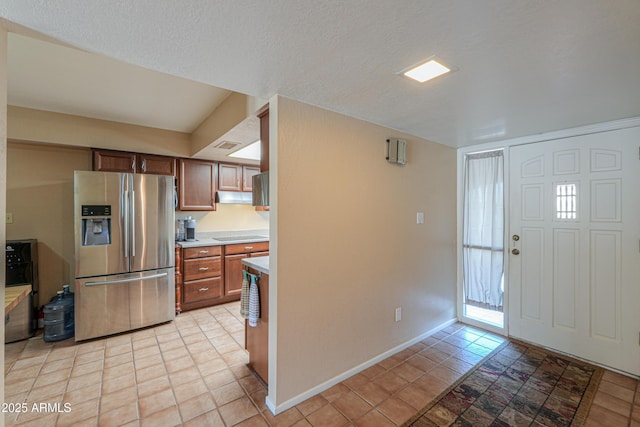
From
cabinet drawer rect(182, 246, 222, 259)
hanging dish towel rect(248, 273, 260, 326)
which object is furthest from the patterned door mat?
cabinet drawer rect(182, 246, 222, 259)

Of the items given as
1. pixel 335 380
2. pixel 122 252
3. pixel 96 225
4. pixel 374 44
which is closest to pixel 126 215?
pixel 96 225

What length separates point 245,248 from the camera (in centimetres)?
417

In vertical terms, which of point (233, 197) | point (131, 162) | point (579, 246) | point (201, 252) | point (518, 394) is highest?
point (131, 162)

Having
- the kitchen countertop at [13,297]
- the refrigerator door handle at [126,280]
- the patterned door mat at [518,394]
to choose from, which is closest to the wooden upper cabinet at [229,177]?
the refrigerator door handle at [126,280]

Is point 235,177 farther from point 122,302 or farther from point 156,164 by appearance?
point 122,302

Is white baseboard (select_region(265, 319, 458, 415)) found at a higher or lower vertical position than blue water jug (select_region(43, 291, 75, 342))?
lower

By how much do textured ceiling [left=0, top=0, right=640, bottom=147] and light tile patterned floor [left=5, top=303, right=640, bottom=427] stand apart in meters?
2.23

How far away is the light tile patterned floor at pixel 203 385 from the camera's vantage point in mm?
1819

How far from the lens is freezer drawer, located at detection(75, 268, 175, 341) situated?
9.43 ft

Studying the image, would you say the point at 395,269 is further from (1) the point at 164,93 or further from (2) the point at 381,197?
(1) the point at 164,93

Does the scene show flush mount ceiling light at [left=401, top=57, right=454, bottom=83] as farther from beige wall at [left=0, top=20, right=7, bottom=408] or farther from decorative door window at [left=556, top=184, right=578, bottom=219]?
decorative door window at [left=556, top=184, right=578, bottom=219]

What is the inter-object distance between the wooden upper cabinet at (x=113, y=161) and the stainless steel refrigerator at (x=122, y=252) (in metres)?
0.63

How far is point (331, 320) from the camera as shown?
2.16 meters

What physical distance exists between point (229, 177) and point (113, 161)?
1524mm
